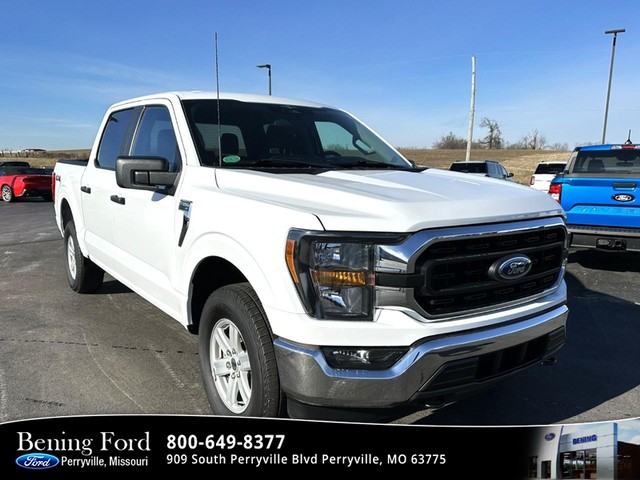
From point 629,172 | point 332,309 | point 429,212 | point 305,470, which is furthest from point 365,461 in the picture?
point 629,172

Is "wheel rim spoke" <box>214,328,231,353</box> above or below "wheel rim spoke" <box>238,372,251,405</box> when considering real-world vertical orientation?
above

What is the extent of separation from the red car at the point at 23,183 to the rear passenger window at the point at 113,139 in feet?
56.5

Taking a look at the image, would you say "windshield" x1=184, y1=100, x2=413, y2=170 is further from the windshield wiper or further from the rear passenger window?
the rear passenger window

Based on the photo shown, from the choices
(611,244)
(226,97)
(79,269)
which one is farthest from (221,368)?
(611,244)

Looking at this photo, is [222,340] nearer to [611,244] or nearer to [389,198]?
[389,198]

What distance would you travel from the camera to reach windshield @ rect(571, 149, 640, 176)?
7.61m

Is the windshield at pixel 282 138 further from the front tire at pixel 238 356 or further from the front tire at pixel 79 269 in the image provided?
the front tire at pixel 79 269

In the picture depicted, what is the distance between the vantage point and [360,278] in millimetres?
2242

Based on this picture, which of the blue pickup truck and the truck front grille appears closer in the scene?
the truck front grille

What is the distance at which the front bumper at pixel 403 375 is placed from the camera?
7.33 feet

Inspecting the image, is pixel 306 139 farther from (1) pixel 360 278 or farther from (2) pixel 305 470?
(2) pixel 305 470

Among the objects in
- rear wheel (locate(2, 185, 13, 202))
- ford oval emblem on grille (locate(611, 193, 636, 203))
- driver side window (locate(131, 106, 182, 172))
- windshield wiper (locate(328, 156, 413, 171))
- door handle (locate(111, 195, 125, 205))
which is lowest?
rear wheel (locate(2, 185, 13, 202))

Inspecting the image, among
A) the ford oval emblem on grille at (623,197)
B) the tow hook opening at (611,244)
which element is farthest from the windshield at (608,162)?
the tow hook opening at (611,244)

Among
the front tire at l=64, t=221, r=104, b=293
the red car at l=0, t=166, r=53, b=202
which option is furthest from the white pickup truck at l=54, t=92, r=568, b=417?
the red car at l=0, t=166, r=53, b=202
